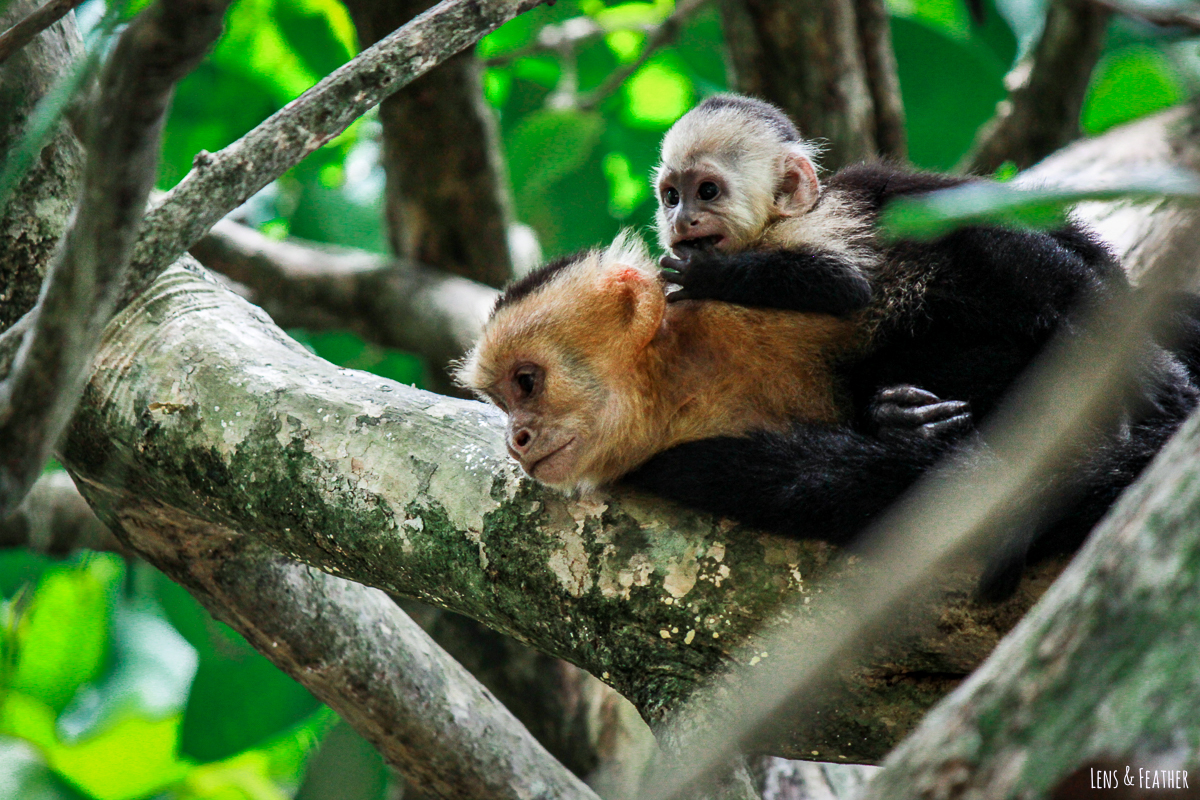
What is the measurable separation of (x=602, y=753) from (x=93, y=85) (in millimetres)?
3120

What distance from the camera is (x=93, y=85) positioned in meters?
1.93

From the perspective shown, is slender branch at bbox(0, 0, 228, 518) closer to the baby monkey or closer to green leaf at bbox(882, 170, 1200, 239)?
green leaf at bbox(882, 170, 1200, 239)

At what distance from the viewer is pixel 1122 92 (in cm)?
606

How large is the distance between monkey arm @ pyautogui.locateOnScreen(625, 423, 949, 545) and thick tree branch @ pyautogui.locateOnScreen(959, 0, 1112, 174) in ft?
11.1

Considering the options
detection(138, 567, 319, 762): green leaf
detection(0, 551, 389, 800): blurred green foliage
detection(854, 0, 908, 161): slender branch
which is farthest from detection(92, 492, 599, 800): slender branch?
detection(854, 0, 908, 161): slender branch

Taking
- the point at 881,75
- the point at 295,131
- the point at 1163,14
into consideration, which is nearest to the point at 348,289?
the point at 881,75

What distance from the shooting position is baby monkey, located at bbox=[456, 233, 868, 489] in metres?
2.33

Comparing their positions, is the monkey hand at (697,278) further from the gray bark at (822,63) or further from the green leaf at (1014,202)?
the gray bark at (822,63)

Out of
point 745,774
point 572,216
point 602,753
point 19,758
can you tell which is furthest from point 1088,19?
point 19,758

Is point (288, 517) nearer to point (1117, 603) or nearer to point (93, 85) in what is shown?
point (93, 85)

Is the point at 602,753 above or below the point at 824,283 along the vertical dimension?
below

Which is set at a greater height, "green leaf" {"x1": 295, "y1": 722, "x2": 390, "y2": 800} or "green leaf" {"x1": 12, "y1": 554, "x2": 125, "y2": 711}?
"green leaf" {"x1": 12, "y1": 554, "x2": 125, "y2": 711}

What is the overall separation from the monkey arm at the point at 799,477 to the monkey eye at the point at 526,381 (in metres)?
0.50

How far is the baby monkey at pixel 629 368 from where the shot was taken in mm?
2328
